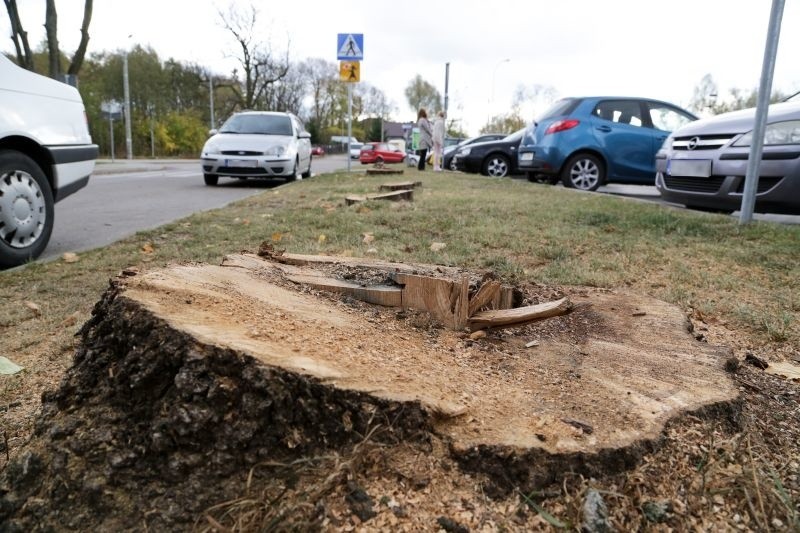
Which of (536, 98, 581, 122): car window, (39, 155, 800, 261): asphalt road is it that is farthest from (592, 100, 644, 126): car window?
(39, 155, 800, 261): asphalt road

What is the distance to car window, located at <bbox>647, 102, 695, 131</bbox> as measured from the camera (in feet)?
31.2

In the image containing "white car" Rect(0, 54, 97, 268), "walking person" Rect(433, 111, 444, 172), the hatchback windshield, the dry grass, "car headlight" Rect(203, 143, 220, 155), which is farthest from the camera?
"walking person" Rect(433, 111, 444, 172)

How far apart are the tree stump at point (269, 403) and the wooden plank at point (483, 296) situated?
10.7 inches

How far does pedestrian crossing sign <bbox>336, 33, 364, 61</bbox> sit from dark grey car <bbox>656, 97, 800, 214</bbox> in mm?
8787

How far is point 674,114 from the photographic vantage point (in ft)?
31.4

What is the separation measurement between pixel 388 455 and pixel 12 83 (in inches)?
164

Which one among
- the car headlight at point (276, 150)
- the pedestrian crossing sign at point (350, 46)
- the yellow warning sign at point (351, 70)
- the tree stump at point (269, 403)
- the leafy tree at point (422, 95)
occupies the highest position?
the leafy tree at point (422, 95)

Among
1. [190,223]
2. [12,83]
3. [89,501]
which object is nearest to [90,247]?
[190,223]

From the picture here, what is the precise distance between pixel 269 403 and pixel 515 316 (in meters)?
0.96

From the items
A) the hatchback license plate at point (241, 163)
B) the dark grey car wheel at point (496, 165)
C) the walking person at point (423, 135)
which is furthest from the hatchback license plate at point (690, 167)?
the walking person at point (423, 135)

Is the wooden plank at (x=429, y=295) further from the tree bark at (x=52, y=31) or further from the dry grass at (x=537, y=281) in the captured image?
the tree bark at (x=52, y=31)

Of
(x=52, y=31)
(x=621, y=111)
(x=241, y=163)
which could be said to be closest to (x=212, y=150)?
(x=241, y=163)

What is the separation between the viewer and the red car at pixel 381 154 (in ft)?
115

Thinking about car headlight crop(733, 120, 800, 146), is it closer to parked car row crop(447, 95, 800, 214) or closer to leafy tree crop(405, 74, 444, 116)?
parked car row crop(447, 95, 800, 214)
